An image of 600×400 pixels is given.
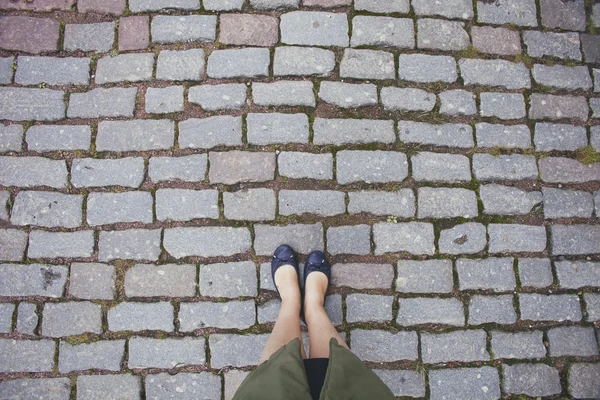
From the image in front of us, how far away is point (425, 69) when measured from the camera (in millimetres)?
3355

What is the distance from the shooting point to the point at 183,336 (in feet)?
10.1

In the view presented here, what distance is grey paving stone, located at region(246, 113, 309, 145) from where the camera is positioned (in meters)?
3.24

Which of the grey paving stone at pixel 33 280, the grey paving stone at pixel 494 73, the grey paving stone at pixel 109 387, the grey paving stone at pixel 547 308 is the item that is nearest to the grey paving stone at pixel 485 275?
the grey paving stone at pixel 547 308

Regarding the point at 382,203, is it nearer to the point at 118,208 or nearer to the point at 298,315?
the point at 298,315

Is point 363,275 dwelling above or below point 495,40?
below

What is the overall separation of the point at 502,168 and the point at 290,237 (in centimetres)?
159

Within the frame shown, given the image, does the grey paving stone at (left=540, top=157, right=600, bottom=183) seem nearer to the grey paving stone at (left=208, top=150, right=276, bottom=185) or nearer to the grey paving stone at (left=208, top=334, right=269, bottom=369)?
the grey paving stone at (left=208, top=150, right=276, bottom=185)

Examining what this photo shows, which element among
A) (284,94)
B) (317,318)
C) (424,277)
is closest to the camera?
(317,318)

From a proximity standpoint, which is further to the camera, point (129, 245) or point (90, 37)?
point (90, 37)

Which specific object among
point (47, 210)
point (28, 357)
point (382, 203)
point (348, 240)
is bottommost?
point (28, 357)

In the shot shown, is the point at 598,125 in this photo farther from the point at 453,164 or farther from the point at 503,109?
the point at 453,164

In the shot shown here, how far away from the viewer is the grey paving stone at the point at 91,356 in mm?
3064

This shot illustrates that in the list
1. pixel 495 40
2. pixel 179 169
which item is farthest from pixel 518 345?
pixel 179 169

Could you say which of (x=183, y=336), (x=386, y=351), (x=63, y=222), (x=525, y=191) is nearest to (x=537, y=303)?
(x=525, y=191)
